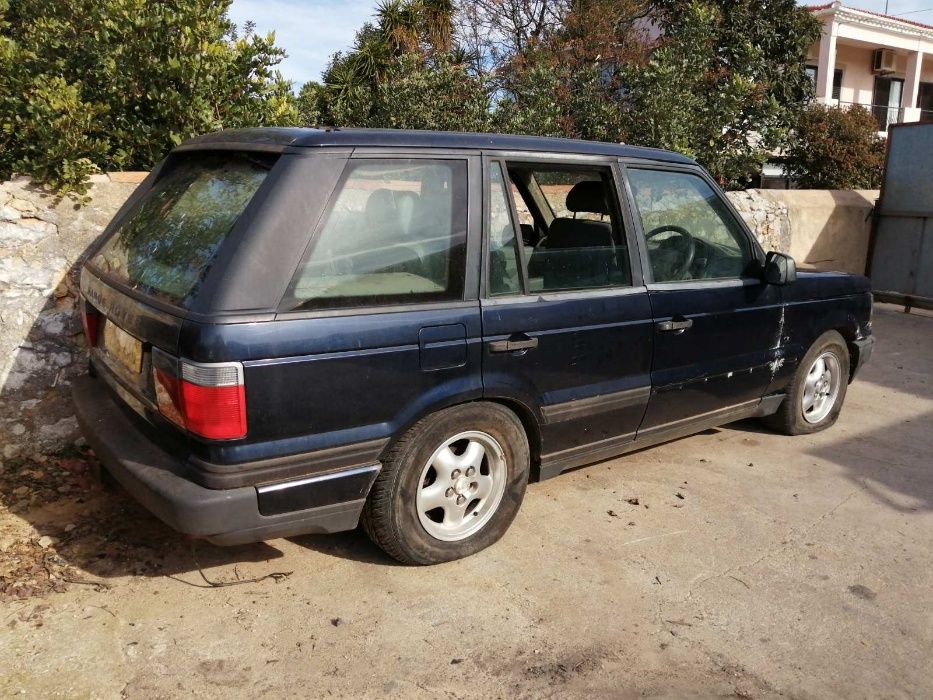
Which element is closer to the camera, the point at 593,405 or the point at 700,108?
the point at 593,405

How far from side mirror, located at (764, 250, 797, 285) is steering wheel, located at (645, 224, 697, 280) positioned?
1.60 ft

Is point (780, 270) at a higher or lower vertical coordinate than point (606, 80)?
lower

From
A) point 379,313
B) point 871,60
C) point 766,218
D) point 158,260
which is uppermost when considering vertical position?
point 871,60

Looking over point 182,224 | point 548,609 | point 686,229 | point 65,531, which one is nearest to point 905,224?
point 686,229

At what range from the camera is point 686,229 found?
4.17 meters

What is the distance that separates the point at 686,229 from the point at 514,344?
58.6 inches

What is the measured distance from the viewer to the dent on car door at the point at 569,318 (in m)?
3.29

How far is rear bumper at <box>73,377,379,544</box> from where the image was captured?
264 cm

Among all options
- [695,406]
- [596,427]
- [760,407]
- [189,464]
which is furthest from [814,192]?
[189,464]

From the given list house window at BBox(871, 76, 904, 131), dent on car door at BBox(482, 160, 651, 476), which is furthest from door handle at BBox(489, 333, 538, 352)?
house window at BBox(871, 76, 904, 131)

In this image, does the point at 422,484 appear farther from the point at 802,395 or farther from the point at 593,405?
the point at 802,395

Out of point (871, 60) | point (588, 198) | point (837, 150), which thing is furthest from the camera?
point (871, 60)

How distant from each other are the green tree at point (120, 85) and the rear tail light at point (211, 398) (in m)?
2.52

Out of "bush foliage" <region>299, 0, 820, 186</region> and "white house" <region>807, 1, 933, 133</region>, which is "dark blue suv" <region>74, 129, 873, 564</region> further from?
"white house" <region>807, 1, 933, 133</region>
